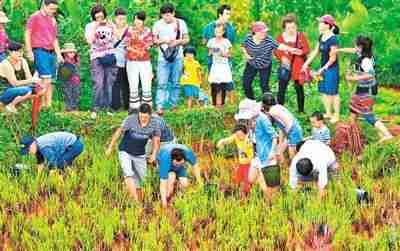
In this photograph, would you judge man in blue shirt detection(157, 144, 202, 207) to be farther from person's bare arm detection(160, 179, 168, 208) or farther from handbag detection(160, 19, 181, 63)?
handbag detection(160, 19, 181, 63)

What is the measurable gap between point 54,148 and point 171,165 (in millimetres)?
1466

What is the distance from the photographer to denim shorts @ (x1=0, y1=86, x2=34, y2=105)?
1316 centimetres

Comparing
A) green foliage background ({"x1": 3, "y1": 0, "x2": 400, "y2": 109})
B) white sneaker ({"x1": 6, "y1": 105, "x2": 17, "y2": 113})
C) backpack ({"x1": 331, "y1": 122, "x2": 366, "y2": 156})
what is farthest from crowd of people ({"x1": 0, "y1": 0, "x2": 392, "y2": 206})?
green foliage background ({"x1": 3, "y1": 0, "x2": 400, "y2": 109})

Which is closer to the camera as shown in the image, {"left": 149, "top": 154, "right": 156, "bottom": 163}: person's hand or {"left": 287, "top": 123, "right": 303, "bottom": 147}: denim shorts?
{"left": 149, "top": 154, "right": 156, "bottom": 163}: person's hand

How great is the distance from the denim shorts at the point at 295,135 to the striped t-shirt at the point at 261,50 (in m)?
1.32

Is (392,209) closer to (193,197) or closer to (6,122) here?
(193,197)

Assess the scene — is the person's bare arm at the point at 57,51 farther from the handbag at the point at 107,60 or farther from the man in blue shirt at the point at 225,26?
the man in blue shirt at the point at 225,26

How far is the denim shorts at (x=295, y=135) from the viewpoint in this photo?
12625 millimetres

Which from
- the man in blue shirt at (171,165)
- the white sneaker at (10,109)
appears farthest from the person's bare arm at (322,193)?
the white sneaker at (10,109)

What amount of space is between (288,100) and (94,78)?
3.10 metres

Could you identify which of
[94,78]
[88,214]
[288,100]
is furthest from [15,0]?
[88,214]

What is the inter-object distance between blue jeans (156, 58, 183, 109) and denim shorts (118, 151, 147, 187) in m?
1.90

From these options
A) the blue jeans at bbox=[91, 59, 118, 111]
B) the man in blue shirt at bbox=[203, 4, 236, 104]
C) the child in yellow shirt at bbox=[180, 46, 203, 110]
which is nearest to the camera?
the blue jeans at bbox=[91, 59, 118, 111]

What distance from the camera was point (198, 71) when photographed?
1420cm
